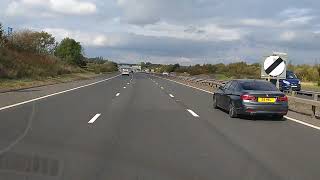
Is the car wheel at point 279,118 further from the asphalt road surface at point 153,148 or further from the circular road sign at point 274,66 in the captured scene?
the circular road sign at point 274,66

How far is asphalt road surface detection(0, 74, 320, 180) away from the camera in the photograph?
8.31 meters

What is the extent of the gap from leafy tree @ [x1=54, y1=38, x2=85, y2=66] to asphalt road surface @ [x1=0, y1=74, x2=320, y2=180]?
120250 millimetres

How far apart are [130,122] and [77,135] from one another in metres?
3.45

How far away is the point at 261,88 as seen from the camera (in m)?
18.4

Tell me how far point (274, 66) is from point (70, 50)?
11685cm

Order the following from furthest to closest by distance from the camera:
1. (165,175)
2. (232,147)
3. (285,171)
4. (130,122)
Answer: (130,122) < (232,147) < (285,171) < (165,175)

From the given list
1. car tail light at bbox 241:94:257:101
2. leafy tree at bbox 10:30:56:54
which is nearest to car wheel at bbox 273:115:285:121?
car tail light at bbox 241:94:257:101

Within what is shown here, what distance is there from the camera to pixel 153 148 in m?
10.8

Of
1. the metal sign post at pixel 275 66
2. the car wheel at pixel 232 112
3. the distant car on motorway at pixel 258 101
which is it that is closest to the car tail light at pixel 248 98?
the distant car on motorway at pixel 258 101

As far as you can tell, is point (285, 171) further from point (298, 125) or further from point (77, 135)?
point (298, 125)

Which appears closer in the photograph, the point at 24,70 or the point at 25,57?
the point at 24,70

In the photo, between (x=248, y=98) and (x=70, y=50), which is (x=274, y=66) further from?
(x=70, y=50)

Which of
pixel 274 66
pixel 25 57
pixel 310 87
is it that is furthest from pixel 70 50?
pixel 274 66

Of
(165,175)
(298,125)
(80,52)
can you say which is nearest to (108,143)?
(165,175)
